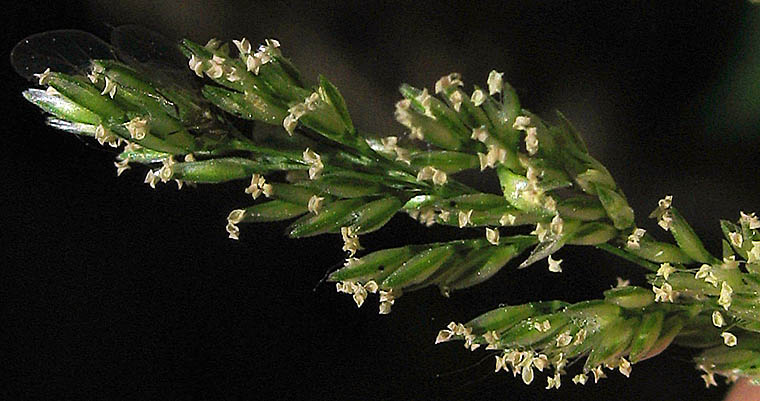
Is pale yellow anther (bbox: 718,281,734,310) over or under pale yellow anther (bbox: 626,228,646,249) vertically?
under

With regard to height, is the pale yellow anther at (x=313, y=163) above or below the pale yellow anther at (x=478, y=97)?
below

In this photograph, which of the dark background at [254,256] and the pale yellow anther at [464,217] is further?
the dark background at [254,256]

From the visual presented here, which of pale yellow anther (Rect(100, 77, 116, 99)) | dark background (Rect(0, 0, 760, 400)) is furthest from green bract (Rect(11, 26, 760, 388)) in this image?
dark background (Rect(0, 0, 760, 400))

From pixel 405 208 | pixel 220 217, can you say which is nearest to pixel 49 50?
pixel 405 208

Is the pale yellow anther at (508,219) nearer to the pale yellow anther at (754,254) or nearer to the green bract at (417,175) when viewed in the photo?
the green bract at (417,175)

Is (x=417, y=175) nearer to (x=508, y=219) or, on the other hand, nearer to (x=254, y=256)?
(x=508, y=219)

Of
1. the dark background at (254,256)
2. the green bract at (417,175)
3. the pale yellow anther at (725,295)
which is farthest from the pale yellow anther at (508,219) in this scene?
the dark background at (254,256)

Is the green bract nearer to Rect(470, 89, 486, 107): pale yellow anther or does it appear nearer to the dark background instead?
Rect(470, 89, 486, 107): pale yellow anther

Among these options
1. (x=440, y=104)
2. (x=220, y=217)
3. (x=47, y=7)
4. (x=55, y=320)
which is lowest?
(x=55, y=320)

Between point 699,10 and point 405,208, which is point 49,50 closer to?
point 405,208
